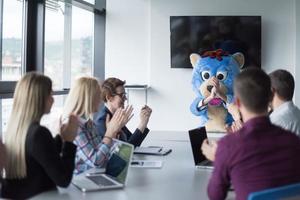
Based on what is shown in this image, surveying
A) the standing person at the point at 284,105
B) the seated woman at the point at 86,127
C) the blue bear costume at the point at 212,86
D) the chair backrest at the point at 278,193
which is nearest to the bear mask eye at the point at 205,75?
the blue bear costume at the point at 212,86

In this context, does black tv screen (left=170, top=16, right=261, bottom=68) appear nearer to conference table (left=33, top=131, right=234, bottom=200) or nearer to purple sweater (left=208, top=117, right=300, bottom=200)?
conference table (left=33, top=131, right=234, bottom=200)

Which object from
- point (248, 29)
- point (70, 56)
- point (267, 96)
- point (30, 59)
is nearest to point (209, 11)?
point (248, 29)

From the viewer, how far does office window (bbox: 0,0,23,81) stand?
3236 millimetres

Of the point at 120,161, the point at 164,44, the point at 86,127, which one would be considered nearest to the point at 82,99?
the point at 86,127

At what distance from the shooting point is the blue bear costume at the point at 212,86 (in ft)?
13.2

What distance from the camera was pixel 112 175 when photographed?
6.01 ft

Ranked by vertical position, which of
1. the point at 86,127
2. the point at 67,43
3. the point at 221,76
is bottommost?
the point at 86,127

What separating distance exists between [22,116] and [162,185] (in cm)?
67

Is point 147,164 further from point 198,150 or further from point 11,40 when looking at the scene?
point 11,40

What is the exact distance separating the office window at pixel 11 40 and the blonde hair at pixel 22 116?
1738mm

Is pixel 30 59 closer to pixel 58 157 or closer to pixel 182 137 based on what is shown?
pixel 182 137

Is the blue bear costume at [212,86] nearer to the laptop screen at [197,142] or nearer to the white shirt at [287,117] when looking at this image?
the laptop screen at [197,142]

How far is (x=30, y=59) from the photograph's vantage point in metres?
3.76

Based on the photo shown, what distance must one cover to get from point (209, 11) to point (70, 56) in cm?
189
